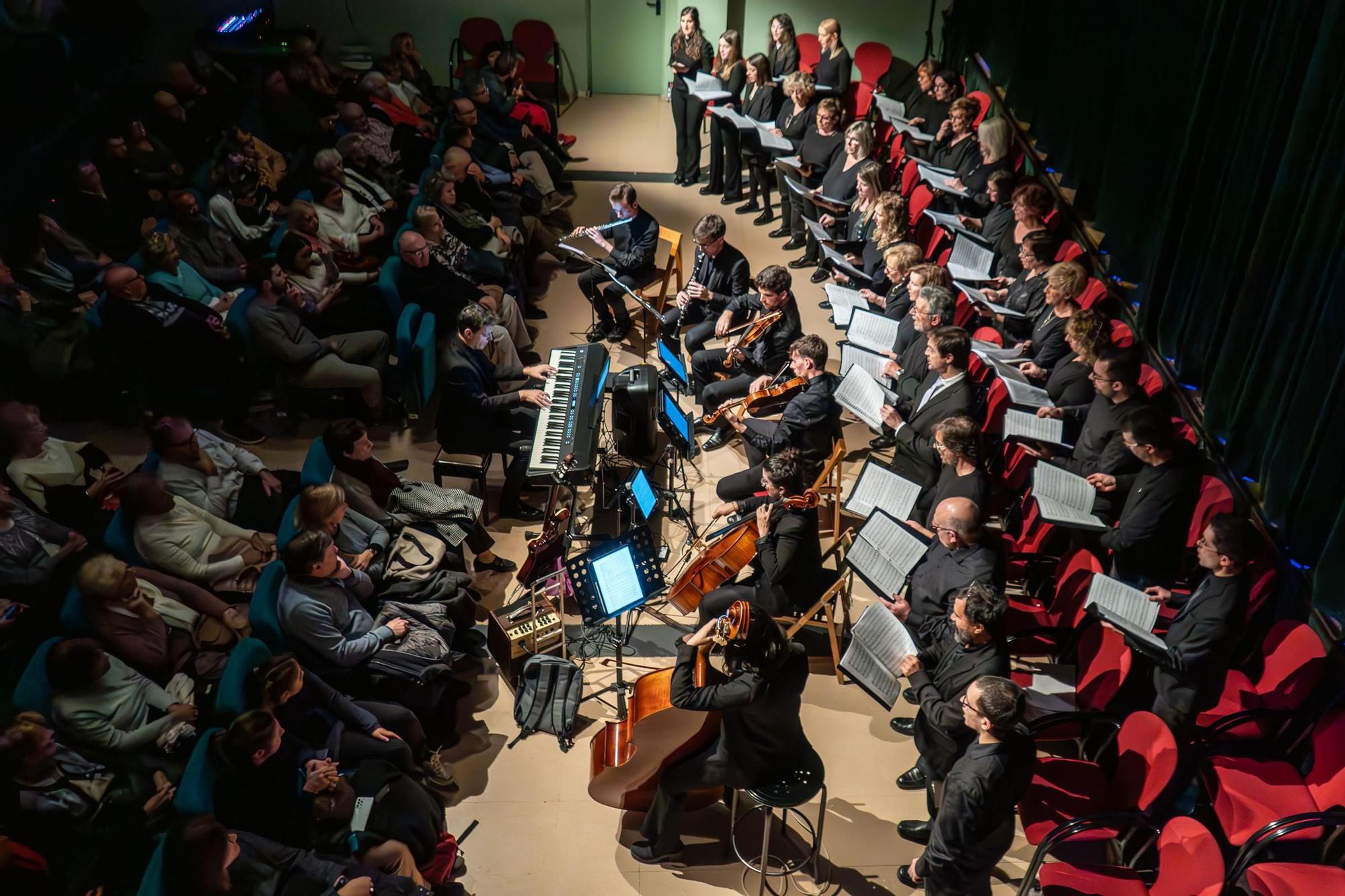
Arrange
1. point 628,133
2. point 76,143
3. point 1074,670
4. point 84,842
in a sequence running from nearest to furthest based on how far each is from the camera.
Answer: point 84,842, point 1074,670, point 76,143, point 628,133

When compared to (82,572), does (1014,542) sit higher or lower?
lower

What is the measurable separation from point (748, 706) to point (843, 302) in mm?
3972

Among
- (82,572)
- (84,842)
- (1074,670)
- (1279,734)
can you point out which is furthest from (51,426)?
(1279,734)

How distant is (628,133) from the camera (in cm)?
1202

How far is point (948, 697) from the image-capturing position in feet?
14.4

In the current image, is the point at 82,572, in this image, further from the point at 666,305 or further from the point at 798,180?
the point at 798,180

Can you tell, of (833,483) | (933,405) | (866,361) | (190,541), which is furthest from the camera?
(833,483)

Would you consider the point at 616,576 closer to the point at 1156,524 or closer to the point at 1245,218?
the point at 1156,524

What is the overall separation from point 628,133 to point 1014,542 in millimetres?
7998

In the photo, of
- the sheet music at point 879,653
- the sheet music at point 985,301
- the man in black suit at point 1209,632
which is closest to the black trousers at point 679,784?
the sheet music at point 879,653

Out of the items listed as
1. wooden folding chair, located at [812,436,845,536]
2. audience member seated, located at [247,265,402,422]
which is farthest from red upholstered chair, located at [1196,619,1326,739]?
audience member seated, located at [247,265,402,422]

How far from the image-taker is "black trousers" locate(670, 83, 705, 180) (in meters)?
10.4

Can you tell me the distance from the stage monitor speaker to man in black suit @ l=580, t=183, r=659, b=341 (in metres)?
1.92

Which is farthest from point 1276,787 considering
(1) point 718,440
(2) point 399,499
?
(2) point 399,499
